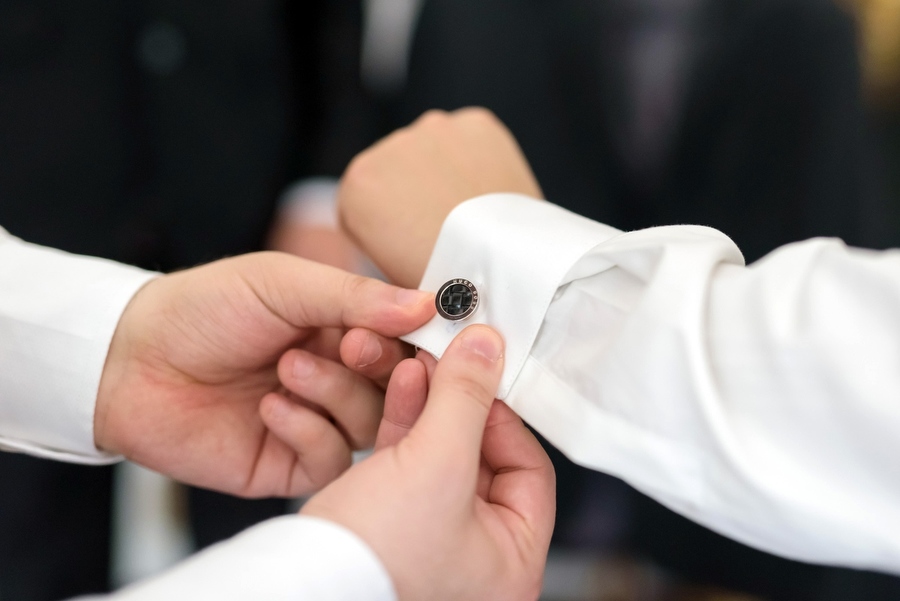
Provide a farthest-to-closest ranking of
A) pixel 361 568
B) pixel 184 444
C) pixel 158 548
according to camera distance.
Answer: pixel 158 548 → pixel 184 444 → pixel 361 568

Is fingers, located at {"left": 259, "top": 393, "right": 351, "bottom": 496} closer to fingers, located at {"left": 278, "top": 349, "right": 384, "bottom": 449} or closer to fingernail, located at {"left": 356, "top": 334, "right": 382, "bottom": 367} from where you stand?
fingers, located at {"left": 278, "top": 349, "right": 384, "bottom": 449}

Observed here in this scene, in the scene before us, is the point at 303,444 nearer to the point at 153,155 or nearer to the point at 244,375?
the point at 244,375

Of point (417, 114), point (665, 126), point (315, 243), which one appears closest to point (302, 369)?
point (315, 243)

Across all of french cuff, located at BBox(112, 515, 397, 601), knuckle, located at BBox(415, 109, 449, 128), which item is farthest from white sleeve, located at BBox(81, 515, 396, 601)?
knuckle, located at BBox(415, 109, 449, 128)

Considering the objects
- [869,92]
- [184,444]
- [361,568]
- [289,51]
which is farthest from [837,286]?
[869,92]

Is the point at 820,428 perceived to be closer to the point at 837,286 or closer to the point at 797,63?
the point at 837,286

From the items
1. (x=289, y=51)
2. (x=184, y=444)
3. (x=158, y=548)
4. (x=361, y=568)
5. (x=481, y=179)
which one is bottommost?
(x=158, y=548)
